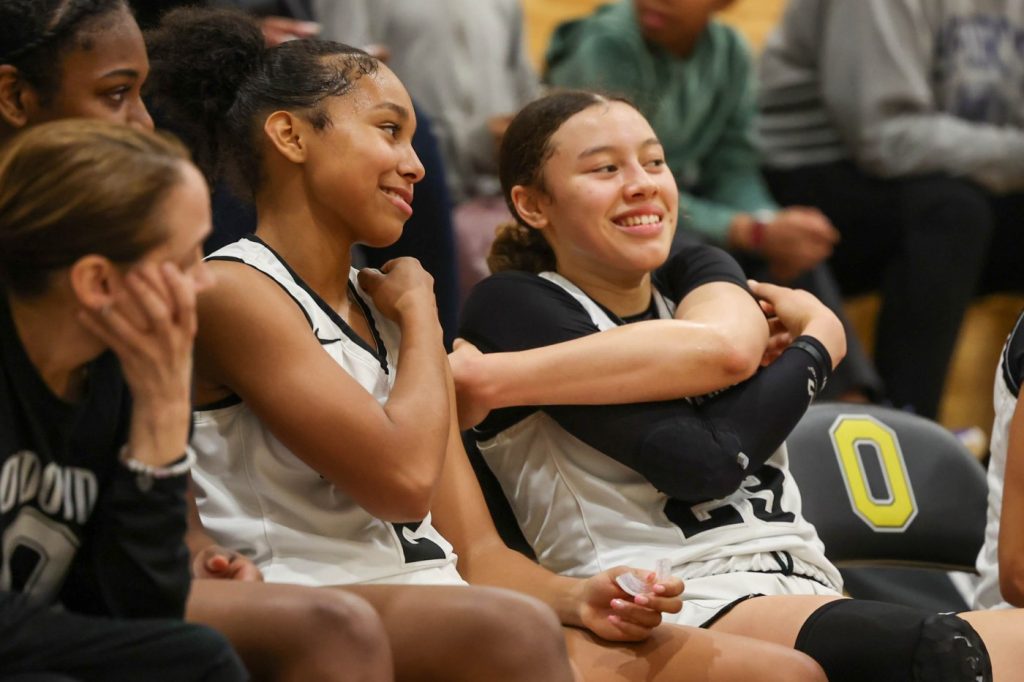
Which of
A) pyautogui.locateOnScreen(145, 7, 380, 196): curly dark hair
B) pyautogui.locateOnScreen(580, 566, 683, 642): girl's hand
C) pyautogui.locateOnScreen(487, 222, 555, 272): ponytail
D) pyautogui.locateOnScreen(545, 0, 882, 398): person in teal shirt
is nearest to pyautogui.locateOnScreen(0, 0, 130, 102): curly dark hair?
pyautogui.locateOnScreen(145, 7, 380, 196): curly dark hair

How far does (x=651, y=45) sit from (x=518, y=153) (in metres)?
1.91

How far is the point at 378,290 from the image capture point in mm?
2371

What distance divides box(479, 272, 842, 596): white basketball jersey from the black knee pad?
0.19 meters

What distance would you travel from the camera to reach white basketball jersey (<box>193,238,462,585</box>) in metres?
2.13

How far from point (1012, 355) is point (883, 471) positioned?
477 mm

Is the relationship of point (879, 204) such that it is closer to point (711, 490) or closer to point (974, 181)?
point (974, 181)

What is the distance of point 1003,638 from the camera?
2506 millimetres

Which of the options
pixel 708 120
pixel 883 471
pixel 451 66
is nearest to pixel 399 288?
pixel 883 471

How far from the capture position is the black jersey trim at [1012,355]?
8.86ft

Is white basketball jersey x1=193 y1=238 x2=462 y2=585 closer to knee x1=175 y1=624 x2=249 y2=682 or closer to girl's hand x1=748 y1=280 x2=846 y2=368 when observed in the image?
knee x1=175 y1=624 x2=249 y2=682

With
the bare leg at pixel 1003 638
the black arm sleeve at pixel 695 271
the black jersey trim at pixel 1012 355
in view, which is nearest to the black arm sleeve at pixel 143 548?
the black arm sleeve at pixel 695 271

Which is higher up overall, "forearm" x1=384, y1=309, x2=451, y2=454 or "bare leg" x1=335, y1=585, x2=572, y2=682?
"forearm" x1=384, y1=309, x2=451, y2=454

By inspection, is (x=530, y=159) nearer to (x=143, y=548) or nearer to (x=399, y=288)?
(x=399, y=288)

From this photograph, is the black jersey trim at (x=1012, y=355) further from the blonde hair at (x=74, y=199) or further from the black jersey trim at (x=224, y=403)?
the blonde hair at (x=74, y=199)
